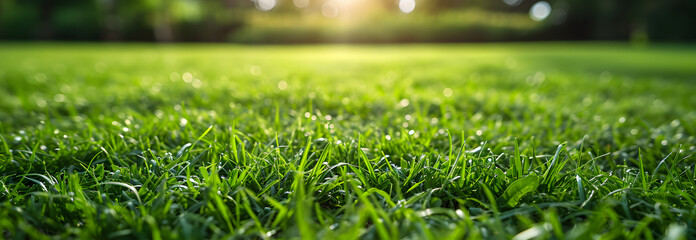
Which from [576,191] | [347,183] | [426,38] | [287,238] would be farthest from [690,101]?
[426,38]

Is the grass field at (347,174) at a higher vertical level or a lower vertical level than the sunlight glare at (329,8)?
lower

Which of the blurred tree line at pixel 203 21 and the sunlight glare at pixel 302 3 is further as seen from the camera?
the sunlight glare at pixel 302 3

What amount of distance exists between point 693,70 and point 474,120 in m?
6.16

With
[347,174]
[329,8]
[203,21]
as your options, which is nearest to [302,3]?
[329,8]

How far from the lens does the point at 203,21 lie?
2659 cm

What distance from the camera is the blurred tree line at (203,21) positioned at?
23062 mm

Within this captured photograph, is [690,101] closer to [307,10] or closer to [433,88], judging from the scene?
[433,88]

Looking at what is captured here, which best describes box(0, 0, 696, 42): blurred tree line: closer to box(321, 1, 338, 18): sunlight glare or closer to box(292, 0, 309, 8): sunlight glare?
box(292, 0, 309, 8): sunlight glare

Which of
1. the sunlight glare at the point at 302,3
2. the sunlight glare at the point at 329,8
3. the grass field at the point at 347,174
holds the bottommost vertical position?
the grass field at the point at 347,174

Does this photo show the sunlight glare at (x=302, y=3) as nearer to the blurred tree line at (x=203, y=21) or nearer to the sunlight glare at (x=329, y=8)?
the sunlight glare at (x=329, y=8)

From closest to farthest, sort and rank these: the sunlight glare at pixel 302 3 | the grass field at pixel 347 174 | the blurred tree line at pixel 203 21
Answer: the grass field at pixel 347 174 → the blurred tree line at pixel 203 21 → the sunlight glare at pixel 302 3

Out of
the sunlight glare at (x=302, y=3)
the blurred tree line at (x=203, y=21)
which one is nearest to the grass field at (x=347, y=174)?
the blurred tree line at (x=203, y=21)

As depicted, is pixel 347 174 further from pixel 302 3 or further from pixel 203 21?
pixel 302 3

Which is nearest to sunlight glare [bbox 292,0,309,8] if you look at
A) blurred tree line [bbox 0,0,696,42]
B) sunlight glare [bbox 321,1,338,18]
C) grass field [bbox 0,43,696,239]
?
sunlight glare [bbox 321,1,338,18]
